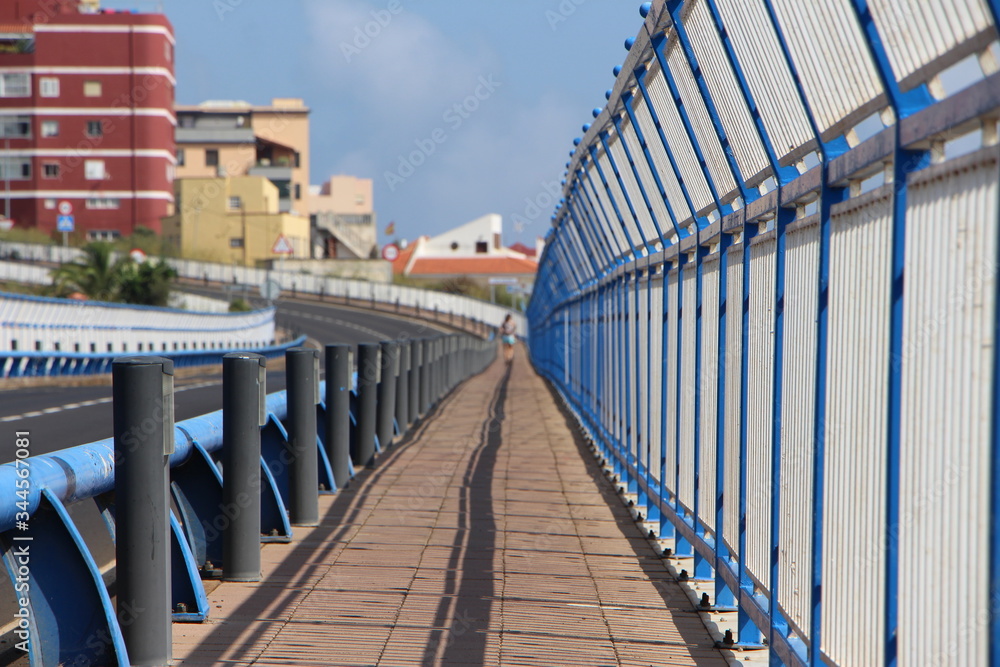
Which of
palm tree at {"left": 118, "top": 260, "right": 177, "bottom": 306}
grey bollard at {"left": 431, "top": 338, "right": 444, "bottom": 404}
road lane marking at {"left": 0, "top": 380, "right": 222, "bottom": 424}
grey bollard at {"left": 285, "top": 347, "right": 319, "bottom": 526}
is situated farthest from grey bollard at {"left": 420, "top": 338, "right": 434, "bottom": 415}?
palm tree at {"left": 118, "top": 260, "right": 177, "bottom": 306}

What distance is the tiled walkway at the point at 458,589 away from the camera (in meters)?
4.65

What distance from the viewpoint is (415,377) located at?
14727mm

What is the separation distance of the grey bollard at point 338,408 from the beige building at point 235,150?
94500mm

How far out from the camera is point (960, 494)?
2375 mm

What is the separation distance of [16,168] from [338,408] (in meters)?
79.8

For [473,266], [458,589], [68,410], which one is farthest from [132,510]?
[473,266]

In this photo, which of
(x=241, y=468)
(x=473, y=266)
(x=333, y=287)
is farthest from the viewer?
(x=473, y=266)

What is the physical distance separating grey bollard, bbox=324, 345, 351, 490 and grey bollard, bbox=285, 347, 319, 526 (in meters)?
1.04

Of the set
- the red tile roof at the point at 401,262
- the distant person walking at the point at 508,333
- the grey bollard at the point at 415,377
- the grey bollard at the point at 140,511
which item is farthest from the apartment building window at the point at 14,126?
the grey bollard at the point at 140,511

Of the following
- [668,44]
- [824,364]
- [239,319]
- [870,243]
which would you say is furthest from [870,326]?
[239,319]

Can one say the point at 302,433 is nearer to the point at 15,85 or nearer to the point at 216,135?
the point at 15,85

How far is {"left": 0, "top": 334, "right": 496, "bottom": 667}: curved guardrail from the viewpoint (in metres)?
3.90

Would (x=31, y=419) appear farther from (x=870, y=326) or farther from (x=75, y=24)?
(x=75, y=24)

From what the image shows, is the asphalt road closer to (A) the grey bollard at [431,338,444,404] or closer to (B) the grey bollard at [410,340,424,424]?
(B) the grey bollard at [410,340,424,424]
